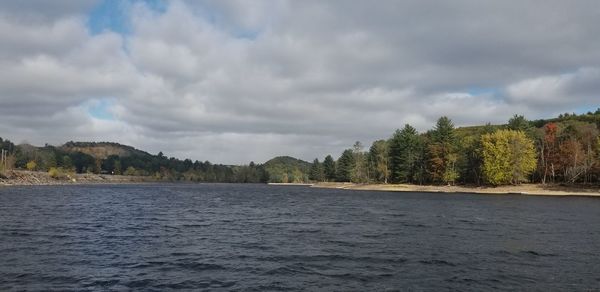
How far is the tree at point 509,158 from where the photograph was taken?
130000 millimetres

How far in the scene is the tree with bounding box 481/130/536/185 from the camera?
427 feet

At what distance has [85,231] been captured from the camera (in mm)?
40125

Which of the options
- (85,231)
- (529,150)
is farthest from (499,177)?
(85,231)

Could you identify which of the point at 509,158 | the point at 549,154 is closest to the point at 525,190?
the point at 509,158

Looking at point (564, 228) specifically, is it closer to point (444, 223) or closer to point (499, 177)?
point (444, 223)

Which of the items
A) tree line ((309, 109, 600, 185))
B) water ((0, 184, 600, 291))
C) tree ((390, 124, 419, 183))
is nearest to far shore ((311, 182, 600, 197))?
tree line ((309, 109, 600, 185))

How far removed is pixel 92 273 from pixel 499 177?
126895mm

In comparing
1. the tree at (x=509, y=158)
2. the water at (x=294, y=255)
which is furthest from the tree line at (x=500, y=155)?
the water at (x=294, y=255)

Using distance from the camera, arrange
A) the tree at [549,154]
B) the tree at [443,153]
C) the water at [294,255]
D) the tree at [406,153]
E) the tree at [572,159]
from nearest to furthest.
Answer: the water at [294,255] → the tree at [572,159] → the tree at [549,154] → the tree at [443,153] → the tree at [406,153]

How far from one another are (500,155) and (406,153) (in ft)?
164

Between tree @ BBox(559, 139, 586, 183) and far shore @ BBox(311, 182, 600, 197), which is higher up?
tree @ BBox(559, 139, 586, 183)

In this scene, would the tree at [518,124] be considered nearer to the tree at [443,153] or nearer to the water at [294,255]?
the tree at [443,153]

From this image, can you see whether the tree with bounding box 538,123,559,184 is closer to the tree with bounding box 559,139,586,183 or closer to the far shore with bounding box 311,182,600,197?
the tree with bounding box 559,139,586,183

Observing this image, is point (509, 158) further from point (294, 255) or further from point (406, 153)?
point (294, 255)
